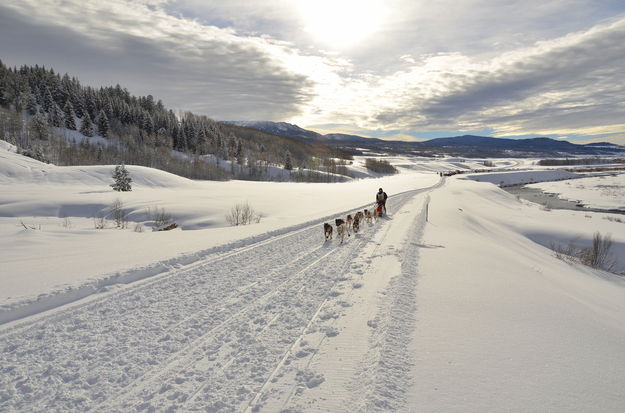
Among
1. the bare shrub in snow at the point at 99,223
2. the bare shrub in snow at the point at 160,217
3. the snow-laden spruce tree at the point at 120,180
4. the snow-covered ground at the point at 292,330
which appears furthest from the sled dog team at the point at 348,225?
the snow-laden spruce tree at the point at 120,180

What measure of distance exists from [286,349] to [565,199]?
59.8 metres

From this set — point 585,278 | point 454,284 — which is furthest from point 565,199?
point 454,284

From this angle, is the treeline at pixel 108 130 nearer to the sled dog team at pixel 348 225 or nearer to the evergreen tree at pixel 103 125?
the evergreen tree at pixel 103 125

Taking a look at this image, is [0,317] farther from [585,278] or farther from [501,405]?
[585,278]

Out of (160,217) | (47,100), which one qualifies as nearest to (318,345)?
(160,217)

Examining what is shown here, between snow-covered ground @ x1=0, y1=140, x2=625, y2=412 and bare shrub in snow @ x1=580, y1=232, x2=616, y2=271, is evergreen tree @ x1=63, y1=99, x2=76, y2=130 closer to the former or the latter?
snow-covered ground @ x1=0, y1=140, x2=625, y2=412

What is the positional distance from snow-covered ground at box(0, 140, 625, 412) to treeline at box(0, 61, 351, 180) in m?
62.2

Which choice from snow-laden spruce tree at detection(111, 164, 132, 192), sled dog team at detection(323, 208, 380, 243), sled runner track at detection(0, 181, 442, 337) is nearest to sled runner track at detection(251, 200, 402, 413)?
sled runner track at detection(0, 181, 442, 337)

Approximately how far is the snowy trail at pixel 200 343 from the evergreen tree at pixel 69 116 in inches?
4136

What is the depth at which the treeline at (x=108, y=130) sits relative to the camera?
223 feet

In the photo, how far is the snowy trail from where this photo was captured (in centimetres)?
339

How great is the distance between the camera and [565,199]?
154 ft

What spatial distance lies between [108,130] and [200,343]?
106 metres

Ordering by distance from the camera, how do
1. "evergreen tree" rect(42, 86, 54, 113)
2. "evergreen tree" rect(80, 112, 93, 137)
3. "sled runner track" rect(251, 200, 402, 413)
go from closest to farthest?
"sled runner track" rect(251, 200, 402, 413) < "evergreen tree" rect(80, 112, 93, 137) < "evergreen tree" rect(42, 86, 54, 113)
